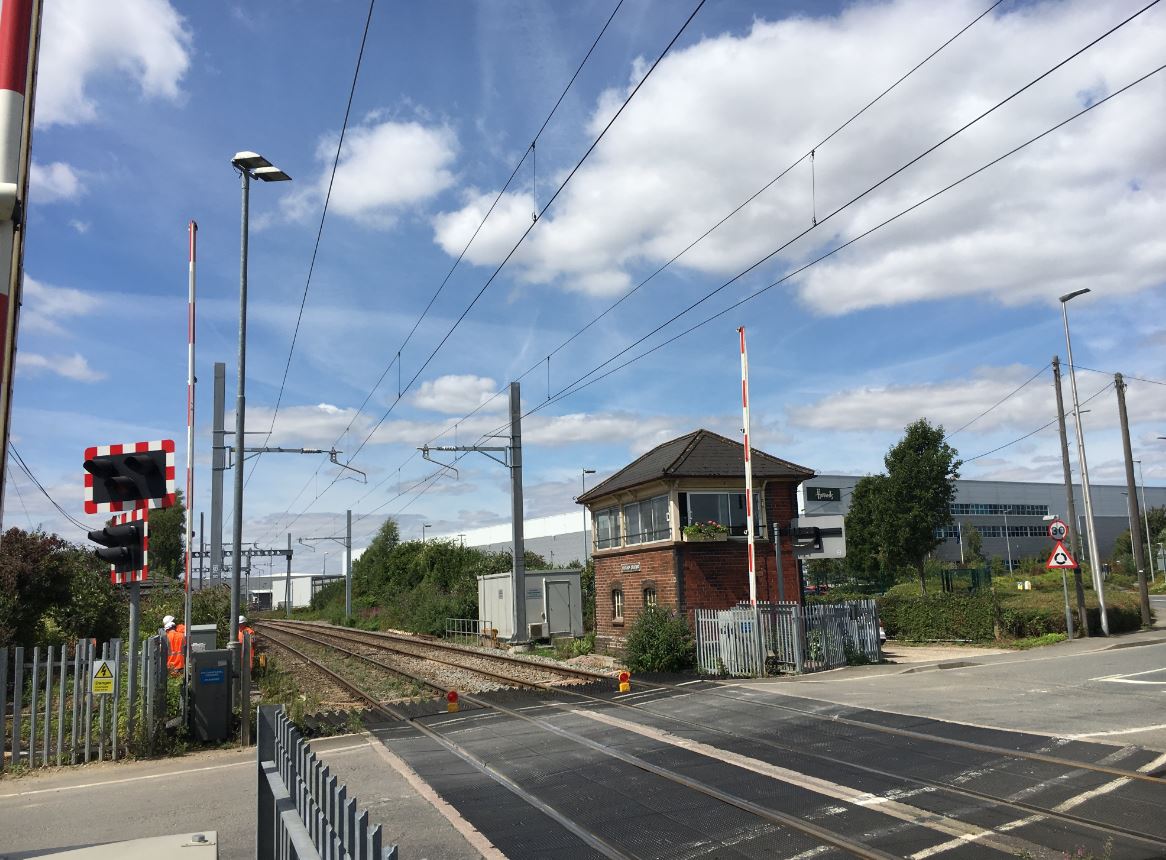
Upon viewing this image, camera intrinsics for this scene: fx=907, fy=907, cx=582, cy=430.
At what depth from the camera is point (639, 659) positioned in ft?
66.0

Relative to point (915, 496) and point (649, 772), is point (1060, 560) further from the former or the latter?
point (915, 496)

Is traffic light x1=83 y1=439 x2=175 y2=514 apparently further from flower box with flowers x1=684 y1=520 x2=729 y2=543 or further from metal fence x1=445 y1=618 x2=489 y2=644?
metal fence x1=445 y1=618 x2=489 y2=644

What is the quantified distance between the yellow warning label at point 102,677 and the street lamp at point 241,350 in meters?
3.34

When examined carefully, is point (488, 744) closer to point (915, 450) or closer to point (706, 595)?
point (706, 595)

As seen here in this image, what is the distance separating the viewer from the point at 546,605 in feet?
111

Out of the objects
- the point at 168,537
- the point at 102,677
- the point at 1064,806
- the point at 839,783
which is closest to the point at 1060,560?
the point at 839,783

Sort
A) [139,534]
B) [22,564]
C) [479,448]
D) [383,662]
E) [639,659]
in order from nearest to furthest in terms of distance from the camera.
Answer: [139,534] → [22,564] → [639,659] → [383,662] → [479,448]

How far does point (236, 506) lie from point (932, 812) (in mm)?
11766

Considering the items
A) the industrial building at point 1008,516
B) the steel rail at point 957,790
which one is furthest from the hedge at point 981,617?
the industrial building at point 1008,516

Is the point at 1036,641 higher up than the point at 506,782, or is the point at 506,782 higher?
the point at 506,782

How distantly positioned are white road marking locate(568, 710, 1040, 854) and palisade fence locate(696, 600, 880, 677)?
7160 mm

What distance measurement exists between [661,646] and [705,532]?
15.0 feet

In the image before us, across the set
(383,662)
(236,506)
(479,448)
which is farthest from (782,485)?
(236,506)

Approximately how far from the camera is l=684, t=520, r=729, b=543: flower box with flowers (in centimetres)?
2362
